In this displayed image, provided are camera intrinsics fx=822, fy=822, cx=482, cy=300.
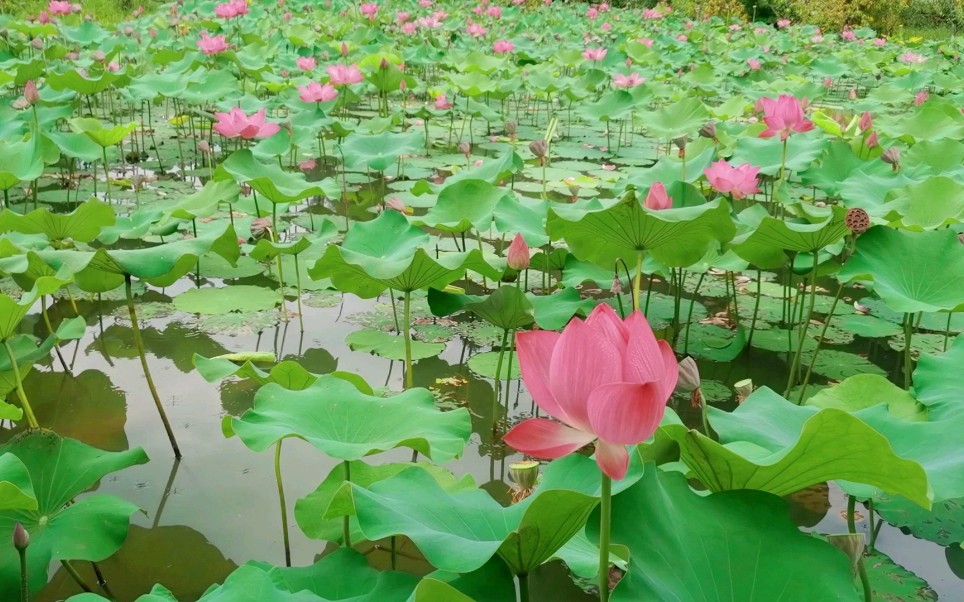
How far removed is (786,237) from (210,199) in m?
1.70

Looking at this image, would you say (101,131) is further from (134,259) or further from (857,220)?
(857,220)

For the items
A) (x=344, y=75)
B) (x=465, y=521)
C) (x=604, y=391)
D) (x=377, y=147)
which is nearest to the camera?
(x=604, y=391)

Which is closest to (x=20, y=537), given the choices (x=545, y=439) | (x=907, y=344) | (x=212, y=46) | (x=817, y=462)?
(x=545, y=439)

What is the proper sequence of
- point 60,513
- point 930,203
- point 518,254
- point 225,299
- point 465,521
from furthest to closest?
point 225,299 < point 930,203 < point 518,254 < point 60,513 < point 465,521

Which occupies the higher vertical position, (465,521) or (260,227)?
(465,521)

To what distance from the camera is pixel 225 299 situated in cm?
251

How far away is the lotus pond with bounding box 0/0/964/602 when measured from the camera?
846 mm

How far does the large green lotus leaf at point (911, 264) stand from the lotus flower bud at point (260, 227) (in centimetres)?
180

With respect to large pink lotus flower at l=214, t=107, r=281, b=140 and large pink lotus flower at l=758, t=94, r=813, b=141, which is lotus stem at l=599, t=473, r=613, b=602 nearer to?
large pink lotus flower at l=758, t=94, r=813, b=141

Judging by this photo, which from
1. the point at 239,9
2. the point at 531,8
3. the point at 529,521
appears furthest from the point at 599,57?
the point at 531,8

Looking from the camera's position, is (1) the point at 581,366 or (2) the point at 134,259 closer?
(1) the point at 581,366

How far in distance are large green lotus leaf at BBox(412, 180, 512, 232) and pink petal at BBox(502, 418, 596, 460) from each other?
156 cm

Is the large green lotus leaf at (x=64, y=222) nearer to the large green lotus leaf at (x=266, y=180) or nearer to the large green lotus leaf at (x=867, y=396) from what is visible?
the large green lotus leaf at (x=266, y=180)

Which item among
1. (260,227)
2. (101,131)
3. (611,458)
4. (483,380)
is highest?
(611,458)
